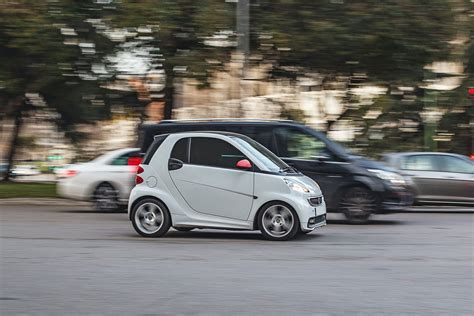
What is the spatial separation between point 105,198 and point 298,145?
4943mm

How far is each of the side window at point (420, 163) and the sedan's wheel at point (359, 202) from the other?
4.17 m

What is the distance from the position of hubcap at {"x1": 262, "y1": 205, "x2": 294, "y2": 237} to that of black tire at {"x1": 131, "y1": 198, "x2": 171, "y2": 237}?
147cm

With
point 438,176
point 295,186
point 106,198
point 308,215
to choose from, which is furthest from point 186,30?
point 308,215

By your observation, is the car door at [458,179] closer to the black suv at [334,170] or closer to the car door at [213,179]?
the black suv at [334,170]

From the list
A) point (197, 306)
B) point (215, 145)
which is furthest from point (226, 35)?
point (197, 306)

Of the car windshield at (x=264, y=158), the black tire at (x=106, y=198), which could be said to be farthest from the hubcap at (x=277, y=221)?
the black tire at (x=106, y=198)

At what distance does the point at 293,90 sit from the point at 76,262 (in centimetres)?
1815

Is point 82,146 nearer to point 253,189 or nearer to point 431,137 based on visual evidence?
point 431,137

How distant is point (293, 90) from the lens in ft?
90.3

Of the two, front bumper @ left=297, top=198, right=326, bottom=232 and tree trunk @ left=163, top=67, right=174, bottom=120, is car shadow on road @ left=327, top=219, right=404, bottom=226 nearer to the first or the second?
front bumper @ left=297, top=198, right=326, bottom=232

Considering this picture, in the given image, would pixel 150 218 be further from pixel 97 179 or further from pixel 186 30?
pixel 186 30

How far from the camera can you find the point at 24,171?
112ft

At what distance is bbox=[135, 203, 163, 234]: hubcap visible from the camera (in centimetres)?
1250

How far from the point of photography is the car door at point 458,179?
1894 centimetres
